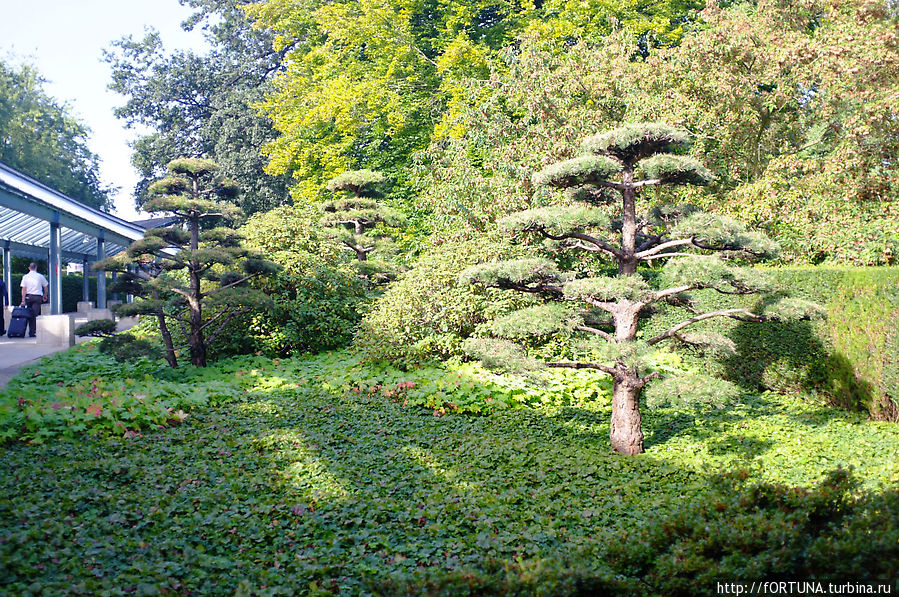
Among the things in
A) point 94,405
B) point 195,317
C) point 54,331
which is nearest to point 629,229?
point 94,405

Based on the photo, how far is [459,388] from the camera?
812 cm

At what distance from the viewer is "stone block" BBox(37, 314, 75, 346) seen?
12.6 meters

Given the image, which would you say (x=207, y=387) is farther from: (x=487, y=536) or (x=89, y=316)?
(x=89, y=316)

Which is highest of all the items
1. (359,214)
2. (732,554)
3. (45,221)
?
(45,221)

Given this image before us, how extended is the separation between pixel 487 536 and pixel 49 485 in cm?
315

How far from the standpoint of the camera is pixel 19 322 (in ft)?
45.7

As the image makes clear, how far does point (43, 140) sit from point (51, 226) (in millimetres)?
31827

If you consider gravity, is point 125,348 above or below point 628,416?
above

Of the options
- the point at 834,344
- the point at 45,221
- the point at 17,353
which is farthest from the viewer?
the point at 45,221

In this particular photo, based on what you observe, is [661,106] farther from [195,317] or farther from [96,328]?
[96,328]

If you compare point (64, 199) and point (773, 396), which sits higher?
point (64, 199)

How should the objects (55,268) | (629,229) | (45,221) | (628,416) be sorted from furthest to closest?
(45,221) → (55,268) → (629,229) → (628,416)

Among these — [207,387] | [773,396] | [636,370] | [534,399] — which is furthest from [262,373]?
[773,396]

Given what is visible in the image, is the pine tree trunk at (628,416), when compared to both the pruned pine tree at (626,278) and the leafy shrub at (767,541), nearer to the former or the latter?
the pruned pine tree at (626,278)
